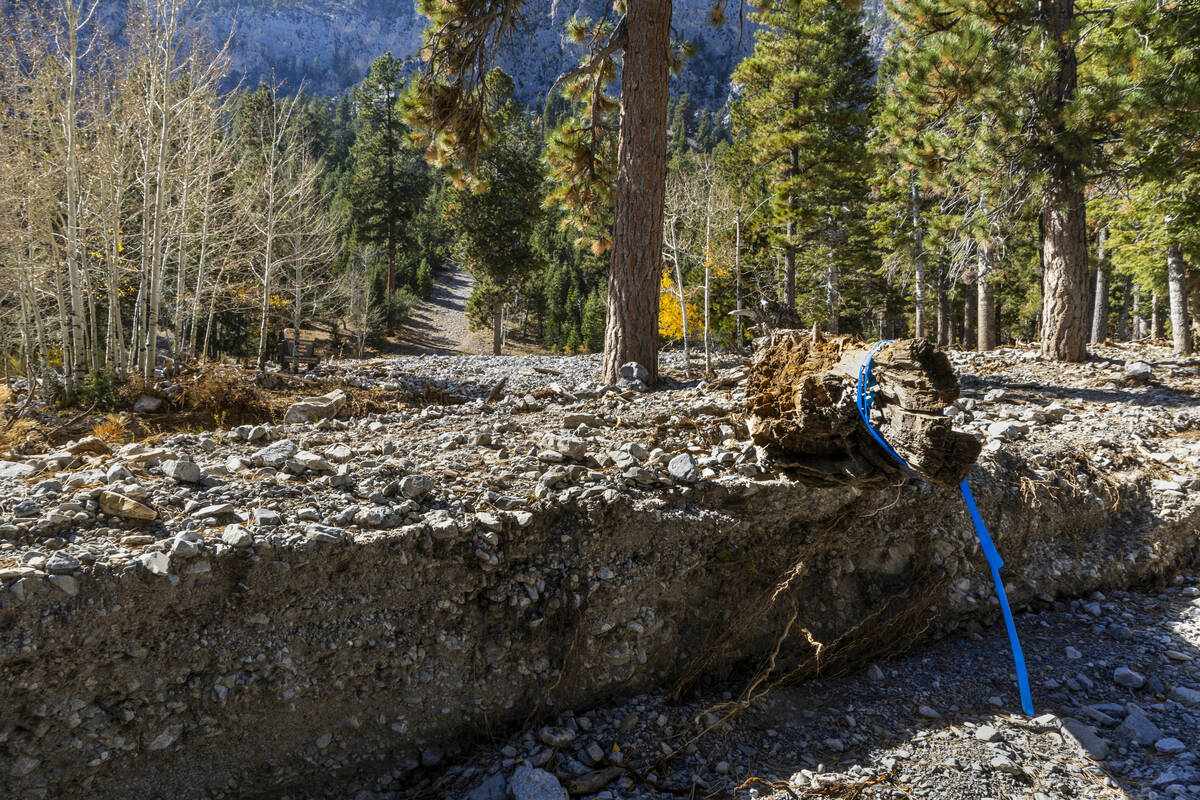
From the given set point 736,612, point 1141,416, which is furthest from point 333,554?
point 1141,416

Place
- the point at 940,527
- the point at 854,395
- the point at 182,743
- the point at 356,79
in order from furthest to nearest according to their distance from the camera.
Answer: the point at 356,79 < the point at 940,527 < the point at 854,395 < the point at 182,743

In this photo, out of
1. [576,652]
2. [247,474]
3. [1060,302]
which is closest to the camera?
[576,652]

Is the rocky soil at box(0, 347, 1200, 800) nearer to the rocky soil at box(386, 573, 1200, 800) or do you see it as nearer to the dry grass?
the rocky soil at box(386, 573, 1200, 800)

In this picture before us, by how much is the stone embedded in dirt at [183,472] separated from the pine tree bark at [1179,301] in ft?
49.0

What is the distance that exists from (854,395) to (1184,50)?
303 inches

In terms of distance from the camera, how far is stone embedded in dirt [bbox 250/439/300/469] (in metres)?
4.05

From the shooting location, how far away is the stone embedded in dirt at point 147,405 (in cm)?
736

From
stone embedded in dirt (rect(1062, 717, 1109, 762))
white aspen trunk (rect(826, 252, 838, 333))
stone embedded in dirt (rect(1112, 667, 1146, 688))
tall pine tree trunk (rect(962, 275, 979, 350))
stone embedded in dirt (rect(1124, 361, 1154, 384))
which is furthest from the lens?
tall pine tree trunk (rect(962, 275, 979, 350))

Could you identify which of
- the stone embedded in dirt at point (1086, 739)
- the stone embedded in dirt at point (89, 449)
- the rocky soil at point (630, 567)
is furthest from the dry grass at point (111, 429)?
the stone embedded in dirt at point (1086, 739)

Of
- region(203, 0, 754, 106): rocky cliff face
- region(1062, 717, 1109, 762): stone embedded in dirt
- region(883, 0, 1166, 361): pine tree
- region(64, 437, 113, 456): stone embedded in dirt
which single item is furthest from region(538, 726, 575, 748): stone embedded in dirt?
region(203, 0, 754, 106): rocky cliff face

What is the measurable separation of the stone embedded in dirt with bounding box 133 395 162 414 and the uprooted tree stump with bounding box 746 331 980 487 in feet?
22.4

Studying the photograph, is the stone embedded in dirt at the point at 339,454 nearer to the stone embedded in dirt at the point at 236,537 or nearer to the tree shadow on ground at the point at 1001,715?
the stone embedded in dirt at the point at 236,537

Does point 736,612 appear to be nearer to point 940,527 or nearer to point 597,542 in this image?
point 597,542

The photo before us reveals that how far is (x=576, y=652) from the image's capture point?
3611 millimetres
